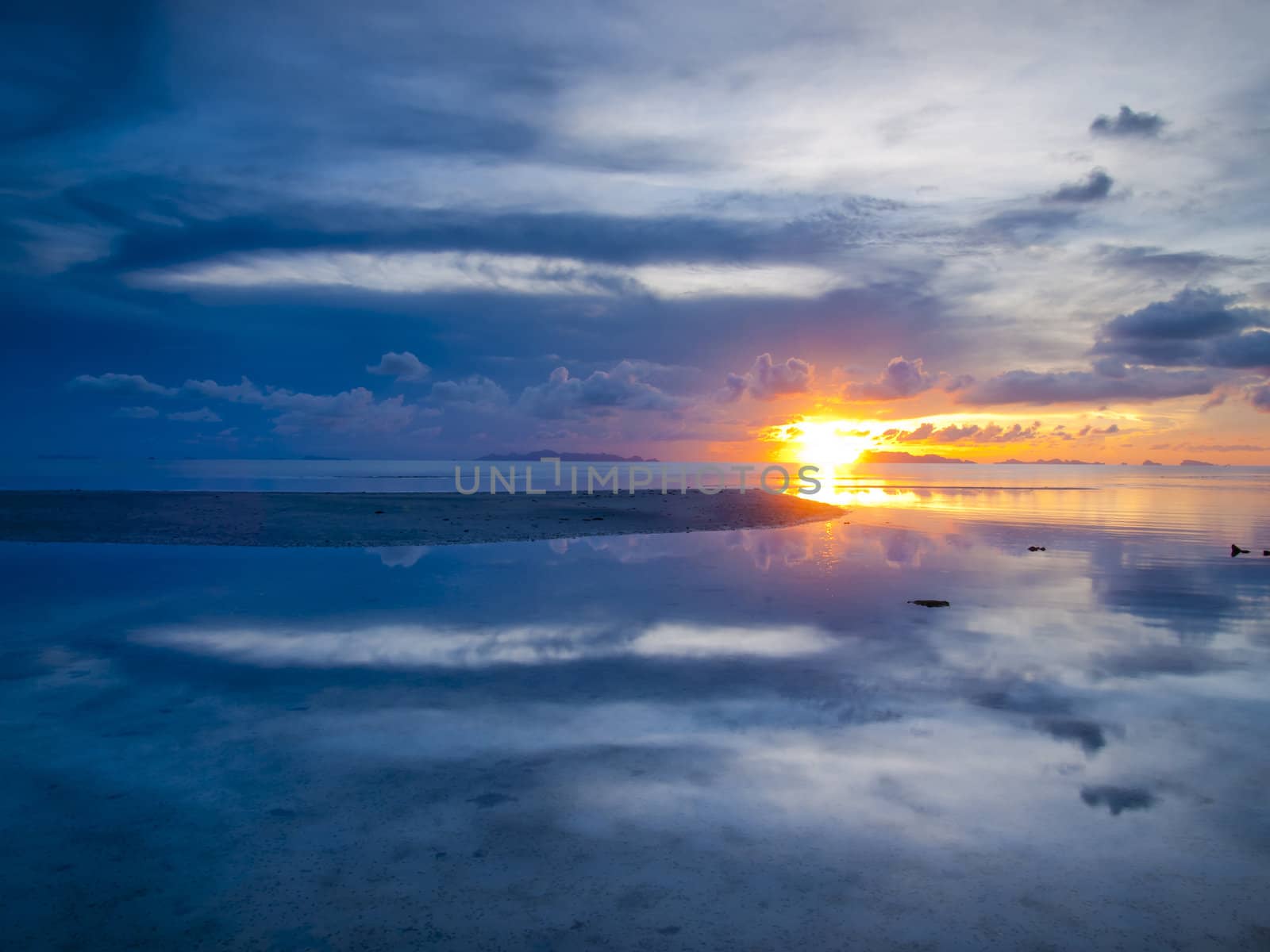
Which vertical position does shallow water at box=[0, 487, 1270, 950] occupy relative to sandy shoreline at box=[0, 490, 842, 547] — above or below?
below

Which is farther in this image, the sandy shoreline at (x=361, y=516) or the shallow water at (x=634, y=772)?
the sandy shoreline at (x=361, y=516)

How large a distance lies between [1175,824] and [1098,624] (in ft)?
30.4

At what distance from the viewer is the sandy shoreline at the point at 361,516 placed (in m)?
30.2

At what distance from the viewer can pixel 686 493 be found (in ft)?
192

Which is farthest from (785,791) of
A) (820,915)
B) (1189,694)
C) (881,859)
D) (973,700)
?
(1189,694)

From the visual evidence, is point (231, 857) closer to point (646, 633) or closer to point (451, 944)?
point (451, 944)

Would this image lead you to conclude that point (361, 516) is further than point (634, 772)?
Yes

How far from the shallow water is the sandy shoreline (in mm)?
13647

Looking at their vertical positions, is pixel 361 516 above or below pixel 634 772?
above

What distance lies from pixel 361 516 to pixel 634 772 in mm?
31394

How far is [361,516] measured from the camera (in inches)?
1441

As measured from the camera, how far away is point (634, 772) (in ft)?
25.6

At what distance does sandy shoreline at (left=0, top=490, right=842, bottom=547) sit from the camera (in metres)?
30.2

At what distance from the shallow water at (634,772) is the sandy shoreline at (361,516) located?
1365 centimetres
